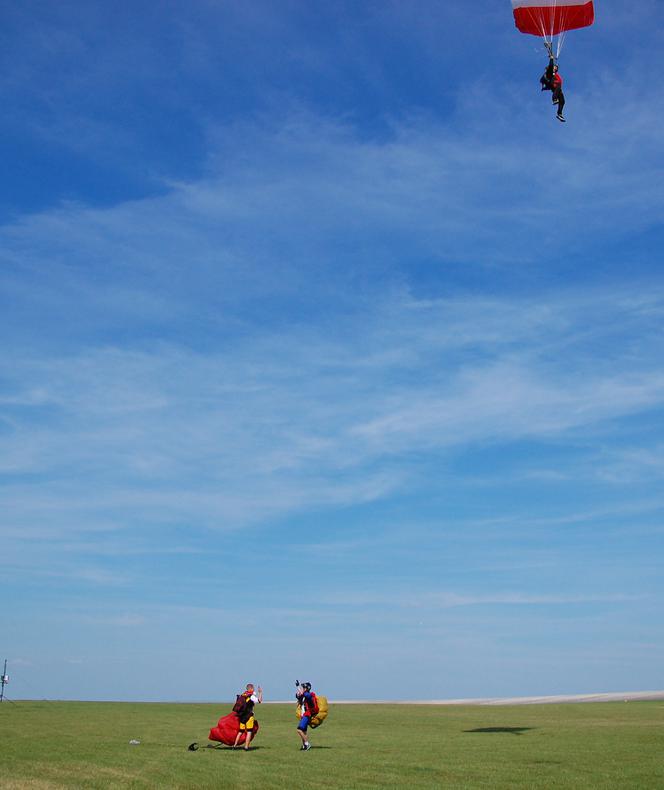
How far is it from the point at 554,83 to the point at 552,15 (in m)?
3.97

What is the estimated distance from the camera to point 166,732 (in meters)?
37.9

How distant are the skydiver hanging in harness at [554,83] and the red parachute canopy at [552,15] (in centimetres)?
182

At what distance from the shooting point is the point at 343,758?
2659cm

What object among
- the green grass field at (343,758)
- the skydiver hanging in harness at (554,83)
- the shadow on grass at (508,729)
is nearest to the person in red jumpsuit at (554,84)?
the skydiver hanging in harness at (554,83)

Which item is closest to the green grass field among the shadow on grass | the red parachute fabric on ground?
the shadow on grass

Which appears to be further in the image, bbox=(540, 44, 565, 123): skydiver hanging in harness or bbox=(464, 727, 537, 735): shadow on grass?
bbox=(464, 727, 537, 735): shadow on grass

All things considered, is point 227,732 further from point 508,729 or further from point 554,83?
point 554,83

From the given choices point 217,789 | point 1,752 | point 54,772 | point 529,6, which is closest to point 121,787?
point 217,789

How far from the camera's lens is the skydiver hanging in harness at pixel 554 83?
29750 millimetres

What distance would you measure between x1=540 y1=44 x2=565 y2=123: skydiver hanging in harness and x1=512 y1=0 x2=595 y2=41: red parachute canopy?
1.82 meters

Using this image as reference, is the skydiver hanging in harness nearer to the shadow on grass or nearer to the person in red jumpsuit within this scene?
the person in red jumpsuit

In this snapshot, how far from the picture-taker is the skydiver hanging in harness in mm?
29750

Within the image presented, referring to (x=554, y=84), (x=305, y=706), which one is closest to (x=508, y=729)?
(x=305, y=706)

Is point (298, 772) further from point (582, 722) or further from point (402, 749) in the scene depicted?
point (582, 722)
